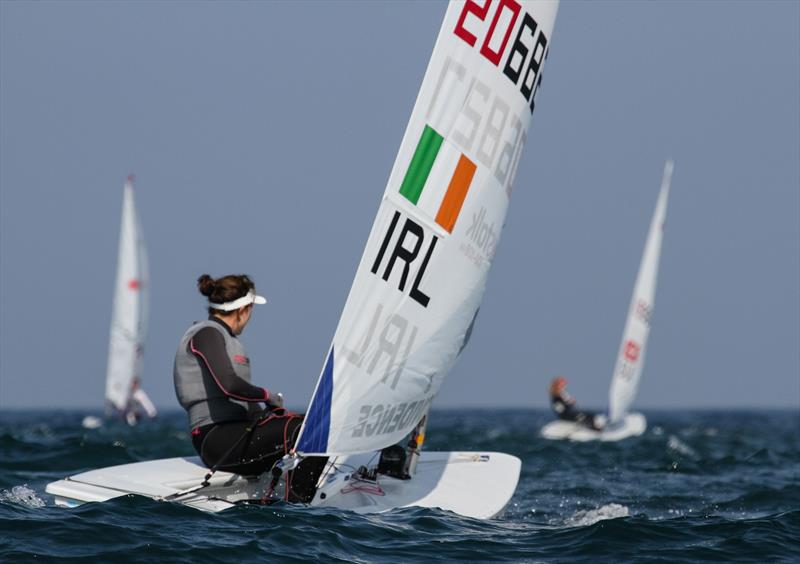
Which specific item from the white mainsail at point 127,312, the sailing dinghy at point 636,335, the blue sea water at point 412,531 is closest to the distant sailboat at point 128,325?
the white mainsail at point 127,312

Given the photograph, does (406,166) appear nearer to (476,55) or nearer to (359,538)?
(476,55)

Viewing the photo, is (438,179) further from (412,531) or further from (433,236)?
(412,531)

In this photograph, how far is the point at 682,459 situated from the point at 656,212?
9227mm

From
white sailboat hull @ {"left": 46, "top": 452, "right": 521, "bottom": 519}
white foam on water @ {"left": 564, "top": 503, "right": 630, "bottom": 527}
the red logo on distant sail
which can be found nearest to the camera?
white sailboat hull @ {"left": 46, "top": 452, "right": 521, "bottom": 519}

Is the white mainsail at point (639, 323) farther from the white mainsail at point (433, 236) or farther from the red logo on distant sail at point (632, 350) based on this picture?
the white mainsail at point (433, 236)

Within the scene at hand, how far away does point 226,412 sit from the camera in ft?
20.0

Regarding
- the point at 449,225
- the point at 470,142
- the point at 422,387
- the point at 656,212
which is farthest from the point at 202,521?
the point at 656,212

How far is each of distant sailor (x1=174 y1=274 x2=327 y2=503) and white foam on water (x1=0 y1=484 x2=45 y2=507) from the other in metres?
0.93

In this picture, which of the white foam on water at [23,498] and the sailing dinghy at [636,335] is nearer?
the white foam on water at [23,498]

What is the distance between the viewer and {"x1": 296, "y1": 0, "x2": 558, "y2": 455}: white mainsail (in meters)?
5.90

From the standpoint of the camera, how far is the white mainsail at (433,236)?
5.90 metres

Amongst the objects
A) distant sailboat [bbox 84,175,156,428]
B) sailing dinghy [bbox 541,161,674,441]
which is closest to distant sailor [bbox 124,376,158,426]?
distant sailboat [bbox 84,175,156,428]

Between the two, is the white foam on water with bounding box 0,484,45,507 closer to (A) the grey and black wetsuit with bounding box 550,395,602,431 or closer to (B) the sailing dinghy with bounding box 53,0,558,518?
(B) the sailing dinghy with bounding box 53,0,558,518

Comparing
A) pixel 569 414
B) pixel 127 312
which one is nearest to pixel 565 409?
pixel 569 414
